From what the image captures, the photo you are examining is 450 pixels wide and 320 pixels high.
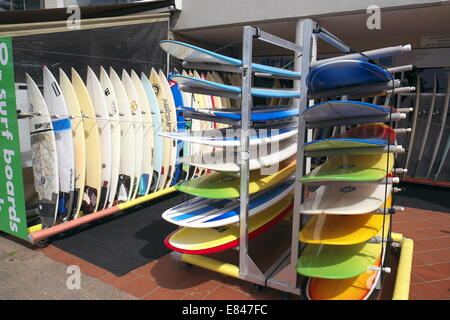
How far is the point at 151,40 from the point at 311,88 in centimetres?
348

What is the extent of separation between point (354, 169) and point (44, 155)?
264 cm

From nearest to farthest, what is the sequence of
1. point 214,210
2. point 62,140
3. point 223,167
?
point 223,167 → point 214,210 → point 62,140

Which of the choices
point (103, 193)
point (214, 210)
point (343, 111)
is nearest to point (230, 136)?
point (214, 210)

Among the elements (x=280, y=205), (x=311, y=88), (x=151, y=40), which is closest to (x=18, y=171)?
(x=280, y=205)

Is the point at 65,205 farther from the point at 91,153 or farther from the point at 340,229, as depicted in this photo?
the point at 340,229

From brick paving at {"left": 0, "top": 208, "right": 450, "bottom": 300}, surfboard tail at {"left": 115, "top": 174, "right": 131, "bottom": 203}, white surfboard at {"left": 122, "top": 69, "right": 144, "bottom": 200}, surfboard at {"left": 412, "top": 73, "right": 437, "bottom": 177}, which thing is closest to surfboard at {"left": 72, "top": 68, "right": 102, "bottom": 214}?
surfboard tail at {"left": 115, "top": 174, "right": 131, "bottom": 203}

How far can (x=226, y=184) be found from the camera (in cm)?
234

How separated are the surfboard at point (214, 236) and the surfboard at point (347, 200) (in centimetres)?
47

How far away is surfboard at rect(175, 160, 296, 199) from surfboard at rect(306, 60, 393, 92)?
0.73m

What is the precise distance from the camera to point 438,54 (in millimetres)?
5176

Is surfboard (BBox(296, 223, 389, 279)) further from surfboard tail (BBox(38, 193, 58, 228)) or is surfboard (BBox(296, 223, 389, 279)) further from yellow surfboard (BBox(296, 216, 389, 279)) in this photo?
surfboard tail (BBox(38, 193, 58, 228))

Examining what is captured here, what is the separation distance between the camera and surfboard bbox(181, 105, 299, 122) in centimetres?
219

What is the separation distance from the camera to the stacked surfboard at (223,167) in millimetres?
2139

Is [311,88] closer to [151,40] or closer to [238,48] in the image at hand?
[151,40]
